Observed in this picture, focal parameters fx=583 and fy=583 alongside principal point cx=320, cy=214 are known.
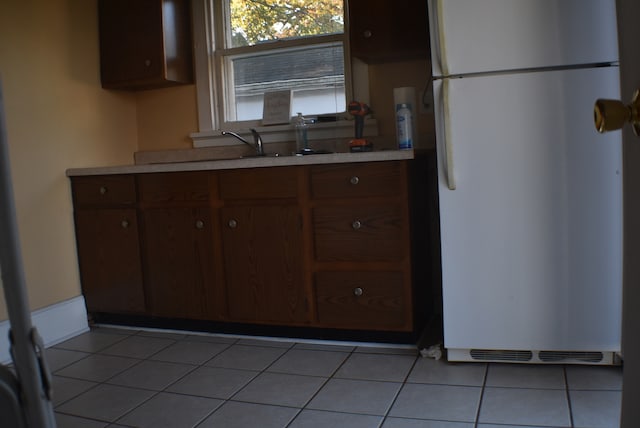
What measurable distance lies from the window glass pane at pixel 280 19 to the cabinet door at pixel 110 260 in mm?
1162

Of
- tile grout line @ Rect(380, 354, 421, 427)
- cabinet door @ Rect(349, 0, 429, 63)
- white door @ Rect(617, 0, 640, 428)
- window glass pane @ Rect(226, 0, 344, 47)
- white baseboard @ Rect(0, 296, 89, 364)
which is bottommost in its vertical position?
tile grout line @ Rect(380, 354, 421, 427)

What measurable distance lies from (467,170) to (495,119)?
0.66ft

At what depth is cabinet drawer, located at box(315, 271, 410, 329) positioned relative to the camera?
2367 mm

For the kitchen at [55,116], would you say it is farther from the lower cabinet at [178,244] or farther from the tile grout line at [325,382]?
the tile grout line at [325,382]

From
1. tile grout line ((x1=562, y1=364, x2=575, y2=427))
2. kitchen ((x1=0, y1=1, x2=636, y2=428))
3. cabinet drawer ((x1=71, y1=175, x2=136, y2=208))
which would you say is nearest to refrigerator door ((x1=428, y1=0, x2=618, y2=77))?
kitchen ((x1=0, y1=1, x2=636, y2=428))

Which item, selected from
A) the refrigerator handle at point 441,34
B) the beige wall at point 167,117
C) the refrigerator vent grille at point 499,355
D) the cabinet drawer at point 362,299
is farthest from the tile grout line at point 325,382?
the beige wall at point 167,117

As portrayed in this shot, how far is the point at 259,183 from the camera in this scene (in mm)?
2537

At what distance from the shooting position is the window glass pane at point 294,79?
2.99 metres

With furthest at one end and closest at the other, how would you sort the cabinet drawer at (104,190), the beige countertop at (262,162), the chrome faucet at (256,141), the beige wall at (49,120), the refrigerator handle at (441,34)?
1. the chrome faucet at (256,141)
2. the cabinet drawer at (104,190)
3. the beige wall at (49,120)
4. the beige countertop at (262,162)
5. the refrigerator handle at (441,34)

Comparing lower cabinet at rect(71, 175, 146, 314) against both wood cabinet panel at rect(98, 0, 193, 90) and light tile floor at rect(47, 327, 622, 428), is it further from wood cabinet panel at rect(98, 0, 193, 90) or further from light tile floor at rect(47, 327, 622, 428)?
wood cabinet panel at rect(98, 0, 193, 90)

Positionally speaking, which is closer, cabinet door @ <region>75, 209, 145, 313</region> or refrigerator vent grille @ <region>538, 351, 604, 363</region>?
refrigerator vent grille @ <region>538, 351, 604, 363</region>

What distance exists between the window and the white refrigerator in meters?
1.00

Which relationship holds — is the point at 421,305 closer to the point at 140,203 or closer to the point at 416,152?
the point at 416,152

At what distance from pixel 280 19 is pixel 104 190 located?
1280mm
